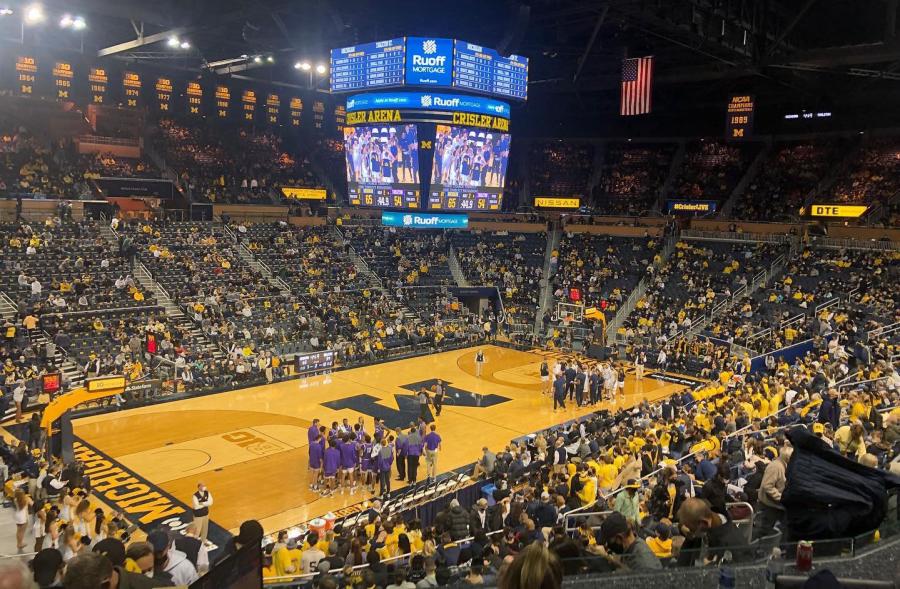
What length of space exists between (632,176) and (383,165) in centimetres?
2454

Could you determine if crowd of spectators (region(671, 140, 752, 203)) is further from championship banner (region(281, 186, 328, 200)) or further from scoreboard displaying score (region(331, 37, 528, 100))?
championship banner (region(281, 186, 328, 200))

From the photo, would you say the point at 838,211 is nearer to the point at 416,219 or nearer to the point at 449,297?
the point at 449,297

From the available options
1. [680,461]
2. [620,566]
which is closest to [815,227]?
[680,461]

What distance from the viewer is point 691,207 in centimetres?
3862

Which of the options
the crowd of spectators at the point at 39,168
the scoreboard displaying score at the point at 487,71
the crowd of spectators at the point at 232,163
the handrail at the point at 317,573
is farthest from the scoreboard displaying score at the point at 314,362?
the handrail at the point at 317,573

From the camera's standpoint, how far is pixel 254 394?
23.1 meters

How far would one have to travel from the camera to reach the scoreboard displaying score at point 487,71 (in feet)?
72.2

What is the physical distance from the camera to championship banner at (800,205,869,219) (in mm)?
32938

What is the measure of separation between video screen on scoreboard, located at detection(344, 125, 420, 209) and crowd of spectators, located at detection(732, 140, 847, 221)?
22.6 meters

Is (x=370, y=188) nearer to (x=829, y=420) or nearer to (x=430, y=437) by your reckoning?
(x=430, y=437)

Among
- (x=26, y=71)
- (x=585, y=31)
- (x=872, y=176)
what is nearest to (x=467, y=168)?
(x=585, y=31)

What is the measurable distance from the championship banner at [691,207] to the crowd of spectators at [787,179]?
157 cm

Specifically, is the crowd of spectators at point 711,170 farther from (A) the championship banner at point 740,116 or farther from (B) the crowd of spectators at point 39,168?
(B) the crowd of spectators at point 39,168

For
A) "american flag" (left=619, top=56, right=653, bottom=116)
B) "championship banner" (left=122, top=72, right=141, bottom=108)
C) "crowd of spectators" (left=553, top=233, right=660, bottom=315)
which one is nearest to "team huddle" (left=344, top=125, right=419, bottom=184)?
"american flag" (left=619, top=56, right=653, bottom=116)
